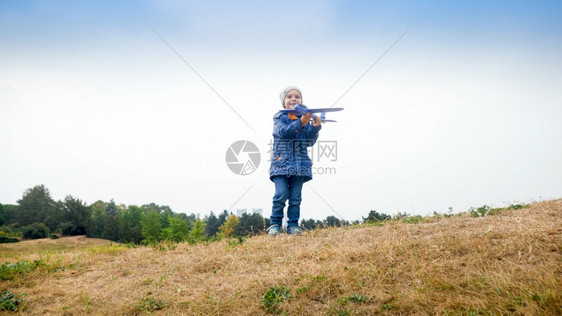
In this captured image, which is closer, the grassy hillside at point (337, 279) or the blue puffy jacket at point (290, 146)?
the grassy hillside at point (337, 279)

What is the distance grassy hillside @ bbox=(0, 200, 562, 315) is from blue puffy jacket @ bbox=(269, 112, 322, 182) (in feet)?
6.59

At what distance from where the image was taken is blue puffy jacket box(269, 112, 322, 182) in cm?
691

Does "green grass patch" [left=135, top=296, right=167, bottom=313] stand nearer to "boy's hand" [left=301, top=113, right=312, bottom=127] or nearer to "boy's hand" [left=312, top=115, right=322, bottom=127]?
"boy's hand" [left=301, top=113, right=312, bottom=127]

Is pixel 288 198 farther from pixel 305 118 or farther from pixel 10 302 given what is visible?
pixel 10 302

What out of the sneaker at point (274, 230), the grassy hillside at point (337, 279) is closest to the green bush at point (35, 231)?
the grassy hillside at point (337, 279)

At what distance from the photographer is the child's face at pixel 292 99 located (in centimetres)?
762

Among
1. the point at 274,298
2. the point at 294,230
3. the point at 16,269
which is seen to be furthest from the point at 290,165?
the point at 16,269

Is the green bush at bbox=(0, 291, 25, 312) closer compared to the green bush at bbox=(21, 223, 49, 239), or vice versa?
the green bush at bbox=(0, 291, 25, 312)

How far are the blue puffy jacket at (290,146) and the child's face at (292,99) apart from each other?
0.52 meters

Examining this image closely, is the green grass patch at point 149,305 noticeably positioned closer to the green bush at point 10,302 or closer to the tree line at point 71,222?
the green bush at point 10,302

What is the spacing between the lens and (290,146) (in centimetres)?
717

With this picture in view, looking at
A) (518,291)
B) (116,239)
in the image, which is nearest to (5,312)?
(518,291)

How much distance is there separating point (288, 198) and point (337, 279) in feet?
13.2

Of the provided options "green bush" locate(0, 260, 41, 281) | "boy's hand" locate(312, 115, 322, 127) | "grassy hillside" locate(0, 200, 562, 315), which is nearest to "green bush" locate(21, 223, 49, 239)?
"green bush" locate(0, 260, 41, 281)
